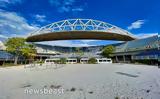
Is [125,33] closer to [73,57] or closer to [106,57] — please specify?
[106,57]

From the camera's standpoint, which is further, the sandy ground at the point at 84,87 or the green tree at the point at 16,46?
the green tree at the point at 16,46

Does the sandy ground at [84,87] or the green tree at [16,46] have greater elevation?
the green tree at [16,46]

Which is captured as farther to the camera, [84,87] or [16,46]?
[16,46]

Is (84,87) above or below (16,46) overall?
below

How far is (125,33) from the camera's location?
81938mm

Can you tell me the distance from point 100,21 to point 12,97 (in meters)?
81.0

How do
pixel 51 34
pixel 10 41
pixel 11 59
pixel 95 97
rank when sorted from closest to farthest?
pixel 95 97 → pixel 10 41 → pixel 11 59 → pixel 51 34

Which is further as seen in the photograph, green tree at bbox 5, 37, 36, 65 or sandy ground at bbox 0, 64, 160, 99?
green tree at bbox 5, 37, 36, 65

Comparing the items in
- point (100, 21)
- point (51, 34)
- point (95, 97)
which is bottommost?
point (95, 97)

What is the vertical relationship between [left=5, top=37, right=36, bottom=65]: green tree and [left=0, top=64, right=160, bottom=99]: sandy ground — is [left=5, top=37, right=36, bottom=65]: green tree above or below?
above

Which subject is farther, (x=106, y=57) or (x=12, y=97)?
(x=106, y=57)

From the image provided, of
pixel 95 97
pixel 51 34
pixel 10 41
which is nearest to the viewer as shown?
pixel 95 97

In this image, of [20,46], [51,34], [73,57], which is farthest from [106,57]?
[20,46]

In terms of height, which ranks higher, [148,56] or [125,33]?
[125,33]
